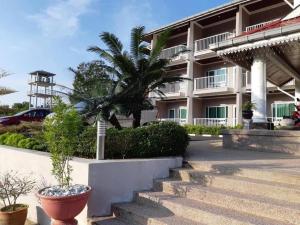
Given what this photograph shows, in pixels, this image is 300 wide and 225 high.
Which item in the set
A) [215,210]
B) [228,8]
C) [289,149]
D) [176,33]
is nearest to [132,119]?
[289,149]

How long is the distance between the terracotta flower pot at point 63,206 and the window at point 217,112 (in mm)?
22399

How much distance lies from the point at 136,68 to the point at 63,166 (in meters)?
4.36

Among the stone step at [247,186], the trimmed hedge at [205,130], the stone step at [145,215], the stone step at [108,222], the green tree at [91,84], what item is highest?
the green tree at [91,84]

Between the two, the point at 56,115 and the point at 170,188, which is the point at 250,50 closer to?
the point at 170,188

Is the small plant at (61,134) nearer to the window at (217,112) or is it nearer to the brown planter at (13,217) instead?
the brown planter at (13,217)

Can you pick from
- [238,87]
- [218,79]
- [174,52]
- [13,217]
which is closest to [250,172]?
[13,217]

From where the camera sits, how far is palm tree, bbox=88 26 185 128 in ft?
28.1

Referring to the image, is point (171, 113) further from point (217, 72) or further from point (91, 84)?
point (91, 84)

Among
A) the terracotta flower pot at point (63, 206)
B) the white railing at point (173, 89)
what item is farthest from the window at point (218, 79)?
the terracotta flower pot at point (63, 206)

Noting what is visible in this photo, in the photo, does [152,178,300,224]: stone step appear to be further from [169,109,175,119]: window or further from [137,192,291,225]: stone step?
[169,109,175,119]: window

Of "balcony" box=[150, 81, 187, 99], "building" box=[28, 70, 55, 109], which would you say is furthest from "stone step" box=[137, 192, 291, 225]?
"building" box=[28, 70, 55, 109]

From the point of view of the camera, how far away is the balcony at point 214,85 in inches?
955

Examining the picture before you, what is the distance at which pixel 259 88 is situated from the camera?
9.99 meters

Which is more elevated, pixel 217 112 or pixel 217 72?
pixel 217 72
